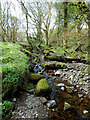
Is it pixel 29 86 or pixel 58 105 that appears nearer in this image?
pixel 58 105

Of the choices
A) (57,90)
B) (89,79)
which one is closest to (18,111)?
(57,90)

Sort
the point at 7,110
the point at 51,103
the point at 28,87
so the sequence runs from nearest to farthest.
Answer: the point at 7,110
the point at 51,103
the point at 28,87

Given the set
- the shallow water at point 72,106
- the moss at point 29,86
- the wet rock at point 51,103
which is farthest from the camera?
the moss at point 29,86

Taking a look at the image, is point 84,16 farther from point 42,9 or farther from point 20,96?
point 42,9

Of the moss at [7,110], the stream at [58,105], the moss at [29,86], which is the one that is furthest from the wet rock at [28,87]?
the moss at [7,110]

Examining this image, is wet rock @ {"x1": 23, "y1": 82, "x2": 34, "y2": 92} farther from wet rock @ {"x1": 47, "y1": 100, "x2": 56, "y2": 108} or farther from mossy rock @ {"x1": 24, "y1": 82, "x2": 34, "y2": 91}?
wet rock @ {"x1": 47, "y1": 100, "x2": 56, "y2": 108}

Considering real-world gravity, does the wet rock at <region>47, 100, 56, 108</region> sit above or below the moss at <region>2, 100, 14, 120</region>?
below

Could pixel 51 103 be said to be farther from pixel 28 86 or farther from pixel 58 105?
pixel 28 86

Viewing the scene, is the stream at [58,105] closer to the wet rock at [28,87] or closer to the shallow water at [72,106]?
the shallow water at [72,106]

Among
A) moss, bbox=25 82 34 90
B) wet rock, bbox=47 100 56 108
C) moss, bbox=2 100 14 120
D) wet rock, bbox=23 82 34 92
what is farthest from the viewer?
moss, bbox=25 82 34 90

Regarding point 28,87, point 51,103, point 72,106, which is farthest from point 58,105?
point 28,87

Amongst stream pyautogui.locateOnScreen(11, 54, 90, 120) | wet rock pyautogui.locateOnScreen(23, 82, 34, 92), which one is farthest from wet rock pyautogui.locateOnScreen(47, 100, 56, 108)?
wet rock pyautogui.locateOnScreen(23, 82, 34, 92)

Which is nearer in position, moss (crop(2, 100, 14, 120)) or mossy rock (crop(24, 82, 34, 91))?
moss (crop(2, 100, 14, 120))

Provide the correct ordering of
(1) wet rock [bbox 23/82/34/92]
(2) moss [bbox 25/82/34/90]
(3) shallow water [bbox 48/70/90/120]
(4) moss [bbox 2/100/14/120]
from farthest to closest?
(2) moss [bbox 25/82/34/90], (1) wet rock [bbox 23/82/34/92], (3) shallow water [bbox 48/70/90/120], (4) moss [bbox 2/100/14/120]
